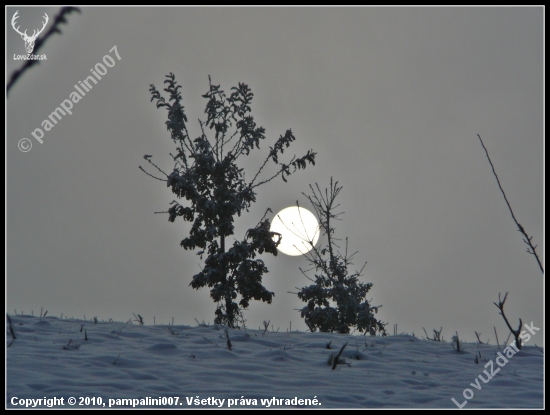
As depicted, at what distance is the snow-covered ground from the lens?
459 cm

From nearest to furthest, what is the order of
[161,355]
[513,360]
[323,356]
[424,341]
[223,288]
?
[161,355] → [323,356] → [513,360] → [424,341] → [223,288]

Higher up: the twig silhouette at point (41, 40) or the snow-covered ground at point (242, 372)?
the twig silhouette at point (41, 40)

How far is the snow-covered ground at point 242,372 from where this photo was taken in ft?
15.1

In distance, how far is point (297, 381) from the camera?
524 cm

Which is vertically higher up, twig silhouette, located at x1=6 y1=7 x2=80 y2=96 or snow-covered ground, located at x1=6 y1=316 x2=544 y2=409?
twig silhouette, located at x1=6 y1=7 x2=80 y2=96

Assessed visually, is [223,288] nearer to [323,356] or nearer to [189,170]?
[189,170]

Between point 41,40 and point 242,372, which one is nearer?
point 41,40

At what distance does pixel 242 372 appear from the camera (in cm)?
543

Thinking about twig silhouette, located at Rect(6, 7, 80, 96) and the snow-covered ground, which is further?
the snow-covered ground

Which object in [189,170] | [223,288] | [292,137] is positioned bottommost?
[223,288]

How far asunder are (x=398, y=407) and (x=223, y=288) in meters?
11.7

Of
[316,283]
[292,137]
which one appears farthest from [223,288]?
[292,137]

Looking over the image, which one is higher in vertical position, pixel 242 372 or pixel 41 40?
pixel 41 40

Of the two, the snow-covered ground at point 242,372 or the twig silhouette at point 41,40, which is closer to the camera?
the twig silhouette at point 41,40
